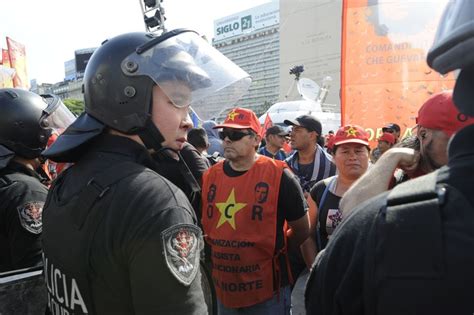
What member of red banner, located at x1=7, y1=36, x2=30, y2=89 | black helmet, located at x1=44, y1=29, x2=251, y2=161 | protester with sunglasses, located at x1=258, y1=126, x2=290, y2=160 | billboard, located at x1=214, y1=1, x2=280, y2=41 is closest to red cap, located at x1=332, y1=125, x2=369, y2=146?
black helmet, located at x1=44, y1=29, x2=251, y2=161

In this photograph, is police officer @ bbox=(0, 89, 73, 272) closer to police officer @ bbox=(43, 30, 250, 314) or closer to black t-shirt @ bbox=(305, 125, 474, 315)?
police officer @ bbox=(43, 30, 250, 314)

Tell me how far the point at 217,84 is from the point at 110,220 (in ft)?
2.89

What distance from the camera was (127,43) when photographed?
1.69 m

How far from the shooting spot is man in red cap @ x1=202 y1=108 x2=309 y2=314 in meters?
3.03

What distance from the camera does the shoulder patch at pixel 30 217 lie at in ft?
7.26

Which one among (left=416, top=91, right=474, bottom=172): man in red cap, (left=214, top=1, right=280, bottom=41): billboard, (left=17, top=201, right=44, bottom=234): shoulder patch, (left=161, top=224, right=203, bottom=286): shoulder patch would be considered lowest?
(left=17, top=201, right=44, bottom=234): shoulder patch

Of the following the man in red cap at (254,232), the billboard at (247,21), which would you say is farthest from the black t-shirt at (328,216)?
the billboard at (247,21)

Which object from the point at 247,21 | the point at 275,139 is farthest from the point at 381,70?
the point at 247,21

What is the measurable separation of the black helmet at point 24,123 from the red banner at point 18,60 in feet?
22.4

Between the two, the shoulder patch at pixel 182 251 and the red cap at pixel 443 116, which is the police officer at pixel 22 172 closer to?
the shoulder patch at pixel 182 251

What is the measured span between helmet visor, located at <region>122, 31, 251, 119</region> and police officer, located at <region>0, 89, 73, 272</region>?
1100 millimetres

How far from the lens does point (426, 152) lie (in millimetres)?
1905

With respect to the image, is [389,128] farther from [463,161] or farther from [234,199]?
[463,161]

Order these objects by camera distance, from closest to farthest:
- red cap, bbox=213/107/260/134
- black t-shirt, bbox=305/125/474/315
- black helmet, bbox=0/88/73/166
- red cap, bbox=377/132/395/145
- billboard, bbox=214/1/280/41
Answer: black t-shirt, bbox=305/125/474/315 → black helmet, bbox=0/88/73/166 → red cap, bbox=213/107/260/134 → red cap, bbox=377/132/395/145 → billboard, bbox=214/1/280/41
